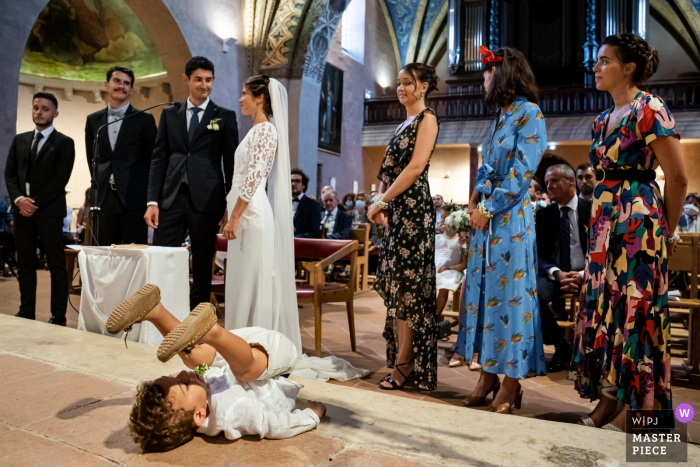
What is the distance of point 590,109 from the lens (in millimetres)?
13289

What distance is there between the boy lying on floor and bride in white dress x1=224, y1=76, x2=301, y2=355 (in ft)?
3.39

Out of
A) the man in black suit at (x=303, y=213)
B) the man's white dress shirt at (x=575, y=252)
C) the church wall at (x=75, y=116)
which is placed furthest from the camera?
the church wall at (x=75, y=116)

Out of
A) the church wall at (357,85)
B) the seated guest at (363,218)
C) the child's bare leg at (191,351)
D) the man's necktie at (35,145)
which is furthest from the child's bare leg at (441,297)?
the church wall at (357,85)

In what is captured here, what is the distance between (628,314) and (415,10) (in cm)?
1757

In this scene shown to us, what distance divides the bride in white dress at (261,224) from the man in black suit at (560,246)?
5.60ft

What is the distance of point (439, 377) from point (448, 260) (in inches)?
62.0

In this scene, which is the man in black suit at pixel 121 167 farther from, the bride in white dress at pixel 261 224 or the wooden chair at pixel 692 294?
the wooden chair at pixel 692 294

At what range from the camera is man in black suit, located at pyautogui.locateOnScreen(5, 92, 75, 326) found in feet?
12.1

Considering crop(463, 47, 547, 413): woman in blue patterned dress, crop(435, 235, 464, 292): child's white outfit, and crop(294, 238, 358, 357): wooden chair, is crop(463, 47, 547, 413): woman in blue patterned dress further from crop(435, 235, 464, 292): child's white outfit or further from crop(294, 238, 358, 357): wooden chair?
crop(435, 235, 464, 292): child's white outfit

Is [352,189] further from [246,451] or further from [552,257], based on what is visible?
[246,451]

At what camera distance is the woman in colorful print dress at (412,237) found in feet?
8.75

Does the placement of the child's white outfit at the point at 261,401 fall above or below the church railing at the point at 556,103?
below

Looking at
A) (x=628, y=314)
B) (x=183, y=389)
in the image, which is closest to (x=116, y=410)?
(x=183, y=389)

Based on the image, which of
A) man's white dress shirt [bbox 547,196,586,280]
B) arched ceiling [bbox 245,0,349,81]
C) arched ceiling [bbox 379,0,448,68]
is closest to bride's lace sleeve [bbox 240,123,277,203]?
man's white dress shirt [bbox 547,196,586,280]
